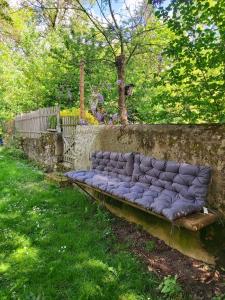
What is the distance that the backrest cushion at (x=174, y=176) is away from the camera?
127 inches

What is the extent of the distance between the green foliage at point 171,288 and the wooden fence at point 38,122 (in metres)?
6.19

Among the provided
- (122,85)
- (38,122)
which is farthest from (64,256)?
(38,122)

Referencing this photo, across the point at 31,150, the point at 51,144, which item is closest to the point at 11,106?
the point at 31,150

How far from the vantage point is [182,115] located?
5.03 meters

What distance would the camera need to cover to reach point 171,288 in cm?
272

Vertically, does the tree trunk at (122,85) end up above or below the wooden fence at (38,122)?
above

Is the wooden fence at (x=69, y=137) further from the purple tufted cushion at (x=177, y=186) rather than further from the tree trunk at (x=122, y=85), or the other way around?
the purple tufted cushion at (x=177, y=186)

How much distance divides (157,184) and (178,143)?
23.7 inches

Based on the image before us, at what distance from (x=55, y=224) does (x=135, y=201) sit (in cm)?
152

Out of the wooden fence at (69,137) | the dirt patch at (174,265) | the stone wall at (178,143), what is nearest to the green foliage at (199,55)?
the stone wall at (178,143)

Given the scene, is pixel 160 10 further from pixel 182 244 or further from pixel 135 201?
pixel 182 244

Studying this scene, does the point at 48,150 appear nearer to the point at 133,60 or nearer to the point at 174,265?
the point at 133,60

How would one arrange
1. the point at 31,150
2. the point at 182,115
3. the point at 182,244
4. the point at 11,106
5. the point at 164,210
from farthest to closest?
the point at 11,106 → the point at 31,150 → the point at 182,115 → the point at 182,244 → the point at 164,210

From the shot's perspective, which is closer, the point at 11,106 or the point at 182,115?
the point at 182,115
